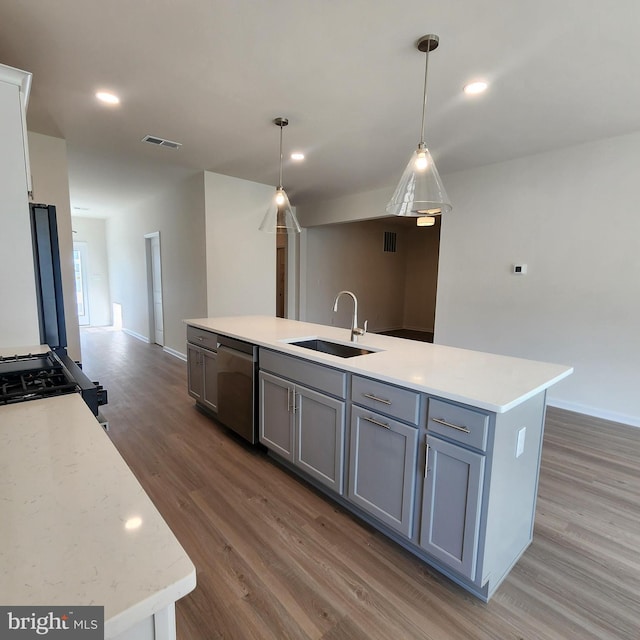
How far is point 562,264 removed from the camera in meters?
3.79

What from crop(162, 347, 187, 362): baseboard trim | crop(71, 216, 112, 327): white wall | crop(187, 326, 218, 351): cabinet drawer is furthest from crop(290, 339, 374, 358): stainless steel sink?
crop(71, 216, 112, 327): white wall

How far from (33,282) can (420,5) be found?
2.51 metres

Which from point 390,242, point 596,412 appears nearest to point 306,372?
point 596,412

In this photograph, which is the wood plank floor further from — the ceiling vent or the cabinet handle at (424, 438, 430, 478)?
the ceiling vent

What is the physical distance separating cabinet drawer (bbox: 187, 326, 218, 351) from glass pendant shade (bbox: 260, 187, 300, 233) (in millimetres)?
1085

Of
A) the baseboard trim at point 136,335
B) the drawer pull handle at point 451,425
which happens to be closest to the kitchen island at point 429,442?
the drawer pull handle at point 451,425

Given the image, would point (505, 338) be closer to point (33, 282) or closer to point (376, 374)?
point (376, 374)

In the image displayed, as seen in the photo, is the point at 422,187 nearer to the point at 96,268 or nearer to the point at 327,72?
the point at 327,72

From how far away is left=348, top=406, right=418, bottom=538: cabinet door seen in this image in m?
1.68

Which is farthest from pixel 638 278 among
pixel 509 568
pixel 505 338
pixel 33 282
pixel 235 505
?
Result: pixel 33 282

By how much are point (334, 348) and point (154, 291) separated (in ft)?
17.6

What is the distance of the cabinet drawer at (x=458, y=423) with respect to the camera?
141 cm

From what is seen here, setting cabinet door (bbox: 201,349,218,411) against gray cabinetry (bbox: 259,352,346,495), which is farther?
cabinet door (bbox: 201,349,218,411)

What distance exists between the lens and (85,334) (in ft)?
26.3
